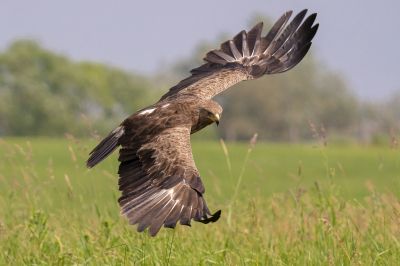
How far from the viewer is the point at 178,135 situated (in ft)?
26.3

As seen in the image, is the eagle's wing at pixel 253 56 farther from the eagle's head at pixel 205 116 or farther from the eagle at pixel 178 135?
the eagle's head at pixel 205 116

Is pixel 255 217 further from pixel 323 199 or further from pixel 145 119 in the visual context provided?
pixel 145 119

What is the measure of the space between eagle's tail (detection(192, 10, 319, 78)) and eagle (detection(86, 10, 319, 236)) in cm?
1

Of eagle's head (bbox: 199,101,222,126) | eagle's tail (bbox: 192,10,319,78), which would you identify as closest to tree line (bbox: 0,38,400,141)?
eagle's tail (bbox: 192,10,319,78)

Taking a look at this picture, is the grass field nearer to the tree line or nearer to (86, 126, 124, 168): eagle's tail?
(86, 126, 124, 168): eagle's tail

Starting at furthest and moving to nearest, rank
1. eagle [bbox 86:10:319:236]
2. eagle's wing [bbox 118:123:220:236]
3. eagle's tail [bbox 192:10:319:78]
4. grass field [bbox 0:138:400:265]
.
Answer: eagle's tail [bbox 192:10:319:78] < grass field [bbox 0:138:400:265] < eagle [bbox 86:10:319:236] < eagle's wing [bbox 118:123:220:236]

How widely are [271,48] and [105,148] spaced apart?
3610 mm

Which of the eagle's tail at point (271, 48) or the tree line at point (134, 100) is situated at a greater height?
the tree line at point (134, 100)

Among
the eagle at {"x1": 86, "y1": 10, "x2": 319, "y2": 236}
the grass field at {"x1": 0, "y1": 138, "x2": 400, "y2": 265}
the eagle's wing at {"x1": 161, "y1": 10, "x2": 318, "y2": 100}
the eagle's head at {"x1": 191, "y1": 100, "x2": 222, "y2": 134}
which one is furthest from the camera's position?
the eagle's wing at {"x1": 161, "y1": 10, "x2": 318, "y2": 100}

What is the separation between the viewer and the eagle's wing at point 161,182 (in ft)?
22.9

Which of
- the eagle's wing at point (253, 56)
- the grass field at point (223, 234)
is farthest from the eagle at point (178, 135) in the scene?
the grass field at point (223, 234)

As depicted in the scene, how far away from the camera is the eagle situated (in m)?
7.09

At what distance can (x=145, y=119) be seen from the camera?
27.5 feet

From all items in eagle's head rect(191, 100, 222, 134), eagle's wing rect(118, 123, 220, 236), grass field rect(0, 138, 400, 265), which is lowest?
grass field rect(0, 138, 400, 265)
